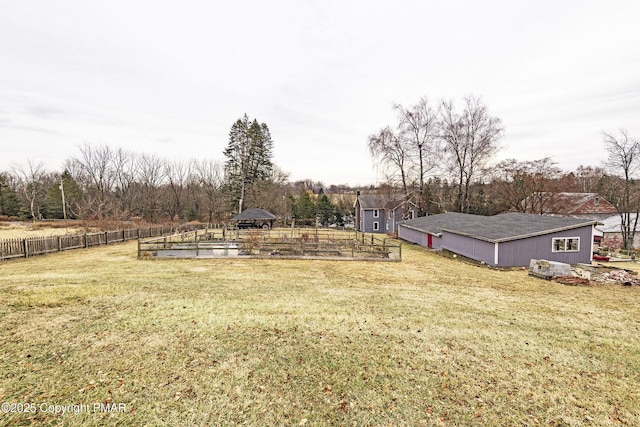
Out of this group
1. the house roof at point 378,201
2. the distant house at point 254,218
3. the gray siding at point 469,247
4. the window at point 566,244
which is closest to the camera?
the window at point 566,244

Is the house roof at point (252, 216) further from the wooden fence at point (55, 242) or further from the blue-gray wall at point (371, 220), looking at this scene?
the blue-gray wall at point (371, 220)

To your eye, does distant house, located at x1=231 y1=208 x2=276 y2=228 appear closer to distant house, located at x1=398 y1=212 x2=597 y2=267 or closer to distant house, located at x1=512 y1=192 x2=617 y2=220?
distant house, located at x1=398 y1=212 x2=597 y2=267

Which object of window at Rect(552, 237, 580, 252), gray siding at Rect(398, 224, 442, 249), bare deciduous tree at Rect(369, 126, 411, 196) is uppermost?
bare deciduous tree at Rect(369, 126, 411, 196)

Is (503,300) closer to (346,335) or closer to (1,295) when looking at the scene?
(346,335)

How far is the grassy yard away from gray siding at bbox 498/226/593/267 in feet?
21.4

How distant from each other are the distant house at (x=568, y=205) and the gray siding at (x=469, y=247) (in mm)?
19127

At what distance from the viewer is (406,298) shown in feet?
33.0

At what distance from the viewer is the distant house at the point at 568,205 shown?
33941 millimetres

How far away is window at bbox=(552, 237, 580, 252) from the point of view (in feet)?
58.6

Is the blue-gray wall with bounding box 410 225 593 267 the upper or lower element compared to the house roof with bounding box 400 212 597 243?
lower

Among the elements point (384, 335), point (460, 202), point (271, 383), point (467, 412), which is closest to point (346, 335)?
point (384, 335)

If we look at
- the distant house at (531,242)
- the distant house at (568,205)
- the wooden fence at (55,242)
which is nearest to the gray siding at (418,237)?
the distant house at (531,242)

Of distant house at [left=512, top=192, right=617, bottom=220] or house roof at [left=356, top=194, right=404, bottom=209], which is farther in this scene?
house roof at [left=356, top=194, right=404, bottom=209]

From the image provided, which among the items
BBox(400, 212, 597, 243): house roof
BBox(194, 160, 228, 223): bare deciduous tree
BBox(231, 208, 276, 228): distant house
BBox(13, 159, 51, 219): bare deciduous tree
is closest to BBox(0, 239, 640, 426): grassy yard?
BBox(400, 212, 597, 243): house roof
